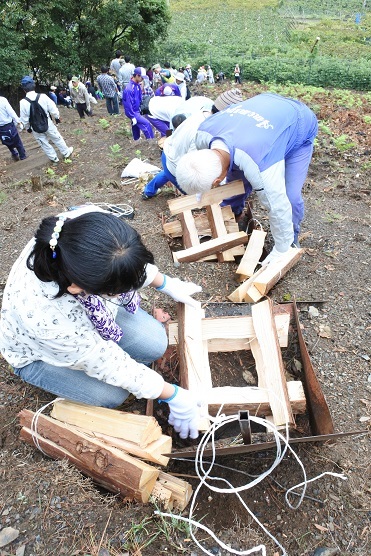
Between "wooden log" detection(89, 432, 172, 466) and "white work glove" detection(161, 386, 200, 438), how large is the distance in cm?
14

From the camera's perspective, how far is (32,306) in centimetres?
170

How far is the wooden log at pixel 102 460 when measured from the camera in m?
1.77

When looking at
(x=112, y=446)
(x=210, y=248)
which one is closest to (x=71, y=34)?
(x=210, y=248)

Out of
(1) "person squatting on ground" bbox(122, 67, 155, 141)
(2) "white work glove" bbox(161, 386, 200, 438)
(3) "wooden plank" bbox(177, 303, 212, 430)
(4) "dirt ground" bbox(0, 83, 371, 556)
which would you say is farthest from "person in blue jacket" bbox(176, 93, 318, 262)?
(1) "person squatting on ground" bbox(122, 67, 155, 141)

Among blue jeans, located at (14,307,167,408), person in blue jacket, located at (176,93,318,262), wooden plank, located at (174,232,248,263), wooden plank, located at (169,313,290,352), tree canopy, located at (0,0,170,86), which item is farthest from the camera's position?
tree canopy, located at (0,0,170,86)

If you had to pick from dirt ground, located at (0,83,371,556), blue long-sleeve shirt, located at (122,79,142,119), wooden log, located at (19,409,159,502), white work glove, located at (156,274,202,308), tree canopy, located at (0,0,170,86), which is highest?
tree canopy, located at (0,0,170,86)

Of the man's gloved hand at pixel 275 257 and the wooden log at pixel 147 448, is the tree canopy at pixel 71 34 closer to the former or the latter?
the man's gloved hand at pixel 275 257

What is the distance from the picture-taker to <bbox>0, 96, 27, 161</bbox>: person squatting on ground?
22.6 ft

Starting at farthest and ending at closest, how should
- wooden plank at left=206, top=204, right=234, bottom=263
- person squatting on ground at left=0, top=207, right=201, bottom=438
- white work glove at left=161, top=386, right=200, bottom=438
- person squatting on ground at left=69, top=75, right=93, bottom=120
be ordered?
person squatting on ground at left=69, top=75, right=93, bottom=120 → wooden plank at left=206, top=204, right=234, bottom=263 → white work glove at left=161, top=386, right=200, bottom=438 → person squatting on ground at left=0, top=207, right=201, bottom=438

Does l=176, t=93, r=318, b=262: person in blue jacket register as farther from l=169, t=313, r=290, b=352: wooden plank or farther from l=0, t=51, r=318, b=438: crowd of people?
l=169, t=313, r=290, b=352: wooden plank

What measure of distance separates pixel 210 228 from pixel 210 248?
395mm

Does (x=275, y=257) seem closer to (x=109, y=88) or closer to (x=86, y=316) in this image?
(x=86, y=316)

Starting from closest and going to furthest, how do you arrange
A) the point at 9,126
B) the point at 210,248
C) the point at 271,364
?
the point at 271,364, the point at 210,248, the point at 9,126

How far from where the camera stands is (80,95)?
33.8ft
